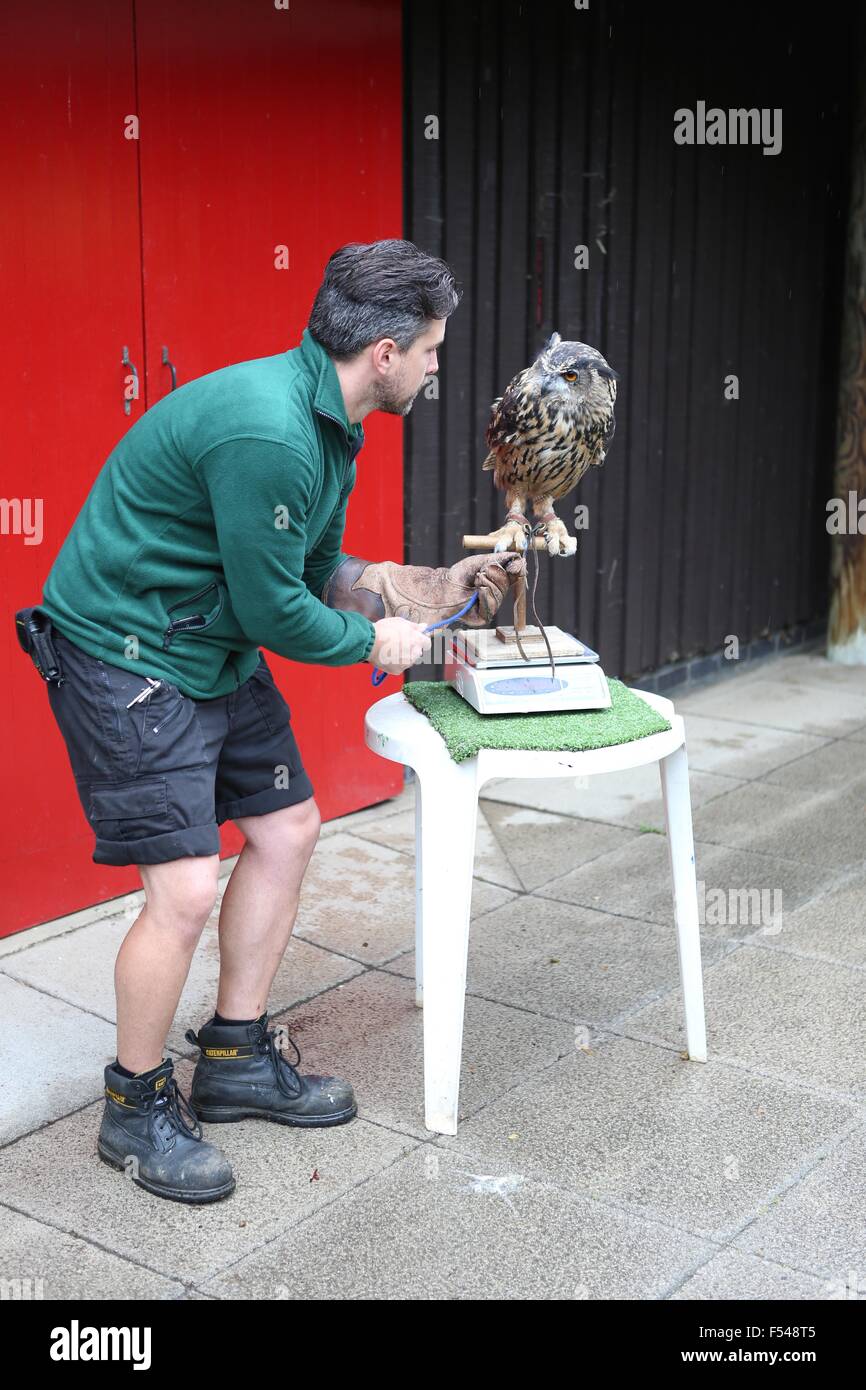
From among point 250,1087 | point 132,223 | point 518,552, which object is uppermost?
point 132,223

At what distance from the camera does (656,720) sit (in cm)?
320

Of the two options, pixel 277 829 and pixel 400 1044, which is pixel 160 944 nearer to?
pixel 277 829

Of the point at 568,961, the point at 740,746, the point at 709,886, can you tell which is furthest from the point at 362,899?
the point at 740,746

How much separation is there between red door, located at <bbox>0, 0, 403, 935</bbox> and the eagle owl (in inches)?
54.0

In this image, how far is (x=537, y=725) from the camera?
3.13m

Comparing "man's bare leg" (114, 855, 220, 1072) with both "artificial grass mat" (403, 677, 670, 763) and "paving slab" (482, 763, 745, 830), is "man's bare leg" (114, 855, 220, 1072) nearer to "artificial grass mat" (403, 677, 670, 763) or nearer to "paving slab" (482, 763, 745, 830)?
"artificial grass mat" (403, 677, 670, 763)

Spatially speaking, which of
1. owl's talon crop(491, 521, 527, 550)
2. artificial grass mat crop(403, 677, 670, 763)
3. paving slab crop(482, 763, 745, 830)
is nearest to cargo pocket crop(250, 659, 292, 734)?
artificial grass mat crop(403, 677, 670, 763)

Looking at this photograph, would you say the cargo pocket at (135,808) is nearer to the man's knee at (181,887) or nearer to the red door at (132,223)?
the man's knee at (181,887)

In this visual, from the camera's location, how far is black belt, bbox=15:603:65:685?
9.37 ft

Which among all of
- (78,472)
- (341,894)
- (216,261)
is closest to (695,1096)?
(341,894)

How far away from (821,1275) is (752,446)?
5284mm

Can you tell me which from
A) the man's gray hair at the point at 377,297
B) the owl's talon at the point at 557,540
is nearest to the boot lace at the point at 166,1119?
the owl's talon at the point at 557,540

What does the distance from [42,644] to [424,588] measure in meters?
0.88

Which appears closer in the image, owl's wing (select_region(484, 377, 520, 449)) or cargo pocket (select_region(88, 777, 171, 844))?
cargo pocket (select_region(88, 777, 171, 844))
